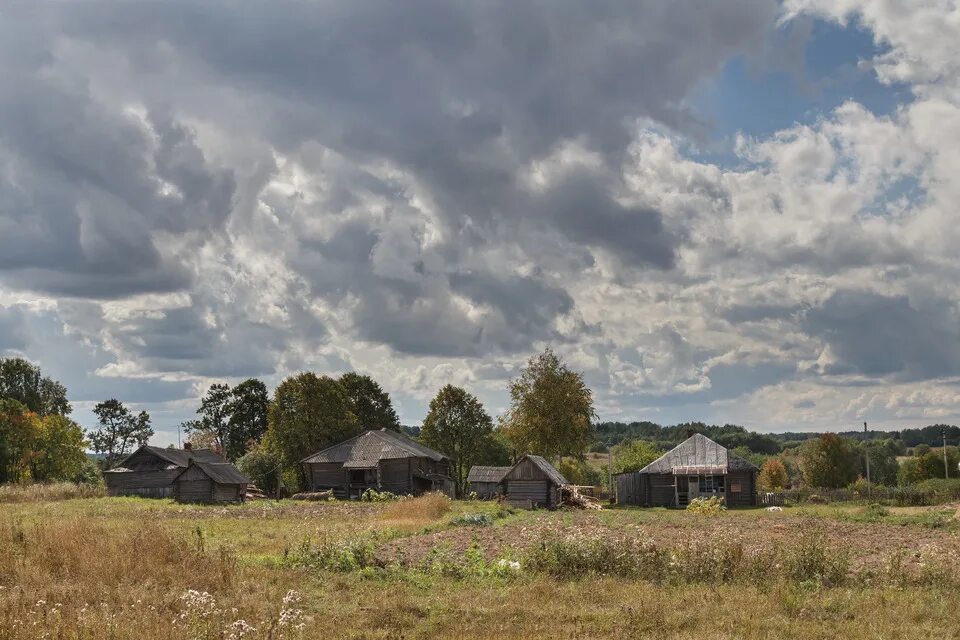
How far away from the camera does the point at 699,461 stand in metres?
63.1

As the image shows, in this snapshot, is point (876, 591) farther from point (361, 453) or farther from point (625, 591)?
point (361, 453)

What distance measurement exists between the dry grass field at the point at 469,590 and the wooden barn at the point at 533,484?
3595cm

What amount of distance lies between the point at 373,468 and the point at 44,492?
80.9 feet

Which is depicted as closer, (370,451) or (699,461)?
(699,461)

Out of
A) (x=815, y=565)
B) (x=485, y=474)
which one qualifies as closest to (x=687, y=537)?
(x=815, y=565)

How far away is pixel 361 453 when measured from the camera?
72.1 metres

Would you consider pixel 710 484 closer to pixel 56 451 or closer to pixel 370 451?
pixel 370 451

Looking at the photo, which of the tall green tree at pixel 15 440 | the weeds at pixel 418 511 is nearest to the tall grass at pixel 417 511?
the weeds at pixel 418 511

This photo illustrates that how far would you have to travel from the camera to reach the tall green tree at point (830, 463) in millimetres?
87250

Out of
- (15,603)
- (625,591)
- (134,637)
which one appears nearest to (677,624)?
(625,591)

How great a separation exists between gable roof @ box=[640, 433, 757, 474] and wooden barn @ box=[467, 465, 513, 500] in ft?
51.9

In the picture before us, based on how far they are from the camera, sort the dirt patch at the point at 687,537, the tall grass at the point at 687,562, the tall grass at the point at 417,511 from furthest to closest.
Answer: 1. the tall grass at the point at 417,511
2. the dirt patch at the point at 687,537
3. the tall grass at the point at 687,562

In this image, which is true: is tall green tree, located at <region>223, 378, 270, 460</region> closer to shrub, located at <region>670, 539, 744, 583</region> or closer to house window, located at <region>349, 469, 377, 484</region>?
house window, located at <region>349, 469, 377, 484</region>

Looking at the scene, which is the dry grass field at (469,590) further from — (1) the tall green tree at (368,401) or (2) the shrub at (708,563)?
(1) the tall green tree at (368,401)
